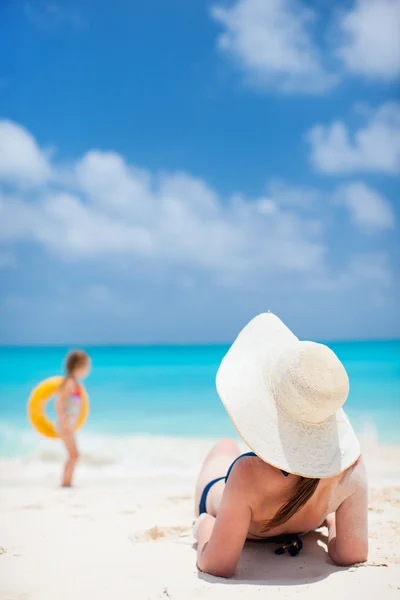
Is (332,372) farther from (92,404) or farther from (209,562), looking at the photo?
(92,404)

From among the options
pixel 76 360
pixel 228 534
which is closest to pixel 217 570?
pixel 228 534

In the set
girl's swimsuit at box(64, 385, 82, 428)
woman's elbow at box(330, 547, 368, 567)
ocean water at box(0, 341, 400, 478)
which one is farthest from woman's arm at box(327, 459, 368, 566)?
ocean water at box(0, 341, 400, 478)

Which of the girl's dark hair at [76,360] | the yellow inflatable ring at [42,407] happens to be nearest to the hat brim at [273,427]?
the girl's dark hair at [76,360]

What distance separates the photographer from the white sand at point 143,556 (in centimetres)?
217

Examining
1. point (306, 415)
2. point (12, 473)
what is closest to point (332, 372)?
point (306, 415)

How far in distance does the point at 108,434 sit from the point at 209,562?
9843 mm

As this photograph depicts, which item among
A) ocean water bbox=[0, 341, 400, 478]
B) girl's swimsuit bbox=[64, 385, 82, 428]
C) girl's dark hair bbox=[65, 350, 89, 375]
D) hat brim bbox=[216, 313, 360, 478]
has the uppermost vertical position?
girl's dark hair bbox=[65, 350, 89, 375]

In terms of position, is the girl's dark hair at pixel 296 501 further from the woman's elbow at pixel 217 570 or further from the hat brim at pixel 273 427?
the woman's elbow at pixel 217 570

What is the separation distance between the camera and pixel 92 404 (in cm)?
1850

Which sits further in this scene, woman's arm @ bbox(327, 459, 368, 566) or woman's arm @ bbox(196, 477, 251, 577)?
woman's arm @ bbox(327, 459, 368, 566)

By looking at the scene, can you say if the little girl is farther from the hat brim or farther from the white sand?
the hat brim

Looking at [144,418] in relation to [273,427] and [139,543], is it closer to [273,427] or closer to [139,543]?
[139,543]

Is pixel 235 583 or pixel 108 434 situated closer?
pixel 235 583

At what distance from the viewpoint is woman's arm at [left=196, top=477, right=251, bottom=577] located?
2176mm
